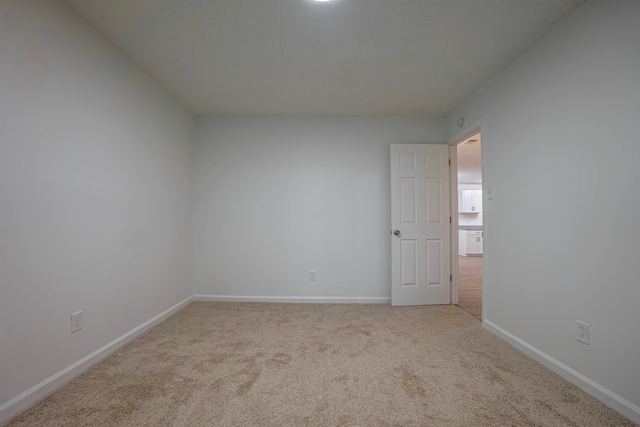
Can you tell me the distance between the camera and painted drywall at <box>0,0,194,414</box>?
1.36 m

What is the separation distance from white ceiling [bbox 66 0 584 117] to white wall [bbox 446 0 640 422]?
31 centimetres

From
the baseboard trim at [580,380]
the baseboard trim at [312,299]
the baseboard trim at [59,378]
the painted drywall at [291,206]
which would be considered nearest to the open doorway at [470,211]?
the baseboard trim at [312,299]

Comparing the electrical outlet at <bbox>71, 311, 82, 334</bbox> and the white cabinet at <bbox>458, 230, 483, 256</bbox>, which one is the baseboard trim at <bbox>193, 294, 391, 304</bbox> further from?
the white cabinet at <bbox>458, 230, 483, 256</bbox>

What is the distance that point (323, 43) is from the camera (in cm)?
195

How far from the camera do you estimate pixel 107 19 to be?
175cm

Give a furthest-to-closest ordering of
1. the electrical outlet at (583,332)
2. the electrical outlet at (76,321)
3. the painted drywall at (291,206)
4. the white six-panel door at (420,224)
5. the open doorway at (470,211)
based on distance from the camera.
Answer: the open doorway at (470,211) → the painted drywall at (291,206) → the white six-panel door at (420,224) → the electrical outlet at (76,321) → the electrical outlet at (583,332)

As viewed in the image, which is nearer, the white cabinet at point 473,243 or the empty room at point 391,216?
the empty room at point 391,216

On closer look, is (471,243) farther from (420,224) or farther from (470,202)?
(420,224)

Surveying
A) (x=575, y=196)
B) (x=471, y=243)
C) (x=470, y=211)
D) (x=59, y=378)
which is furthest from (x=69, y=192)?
(x=470, y=211)

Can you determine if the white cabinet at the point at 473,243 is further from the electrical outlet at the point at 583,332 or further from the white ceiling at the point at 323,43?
the electrical outlet at the point at 583,332

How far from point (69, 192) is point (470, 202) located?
906 cm

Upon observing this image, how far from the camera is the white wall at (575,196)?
1.38m

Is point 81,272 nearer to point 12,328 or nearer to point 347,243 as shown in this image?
point 12,328

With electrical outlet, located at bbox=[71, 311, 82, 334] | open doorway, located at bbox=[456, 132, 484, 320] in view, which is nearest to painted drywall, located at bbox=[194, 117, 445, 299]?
electrical outlet, located at bbox=[71, 311, 82, 334]
